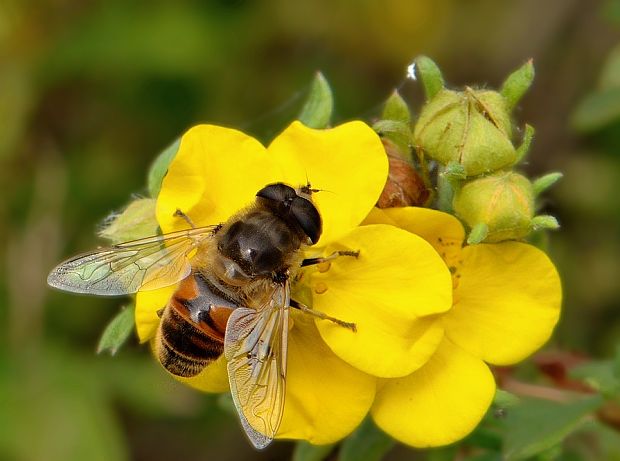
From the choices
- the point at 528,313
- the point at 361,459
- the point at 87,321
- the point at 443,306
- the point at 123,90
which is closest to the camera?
the point at 443,306

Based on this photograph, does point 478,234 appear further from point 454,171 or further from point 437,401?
point 437,401

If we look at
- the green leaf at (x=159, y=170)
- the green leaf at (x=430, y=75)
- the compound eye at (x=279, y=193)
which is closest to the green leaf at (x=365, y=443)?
the compound eye at (x=279, y=193)

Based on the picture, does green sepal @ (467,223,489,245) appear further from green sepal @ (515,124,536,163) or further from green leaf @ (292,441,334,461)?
green leaf @ (292,441,334,461)

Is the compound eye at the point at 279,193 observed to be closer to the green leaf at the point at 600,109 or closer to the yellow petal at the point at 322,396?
the yellow petal at the point at 322,396

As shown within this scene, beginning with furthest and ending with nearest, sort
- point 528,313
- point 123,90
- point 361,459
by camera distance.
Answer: point 123,90 → point 361,459 → point 528,313

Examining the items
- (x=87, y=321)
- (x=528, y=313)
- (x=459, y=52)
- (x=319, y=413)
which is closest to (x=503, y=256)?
(x=528, y=313)

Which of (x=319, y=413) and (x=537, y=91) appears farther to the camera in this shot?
(x=537, y=91)

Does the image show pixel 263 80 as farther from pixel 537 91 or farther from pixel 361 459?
pixel 361 459
